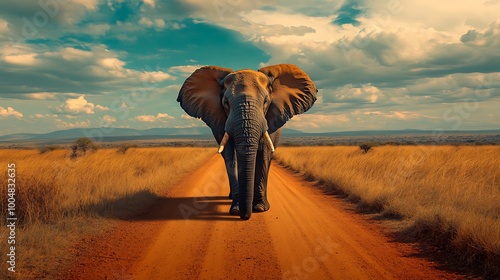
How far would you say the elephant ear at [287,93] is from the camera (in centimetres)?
995

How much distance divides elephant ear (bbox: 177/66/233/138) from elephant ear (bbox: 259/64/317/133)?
3.95ft

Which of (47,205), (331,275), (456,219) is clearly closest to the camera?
(331,275)

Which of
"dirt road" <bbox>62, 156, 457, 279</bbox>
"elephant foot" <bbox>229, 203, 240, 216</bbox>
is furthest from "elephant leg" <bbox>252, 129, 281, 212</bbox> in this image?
"elephant foot" <bbox>229, 203, 240, 216</bbox>

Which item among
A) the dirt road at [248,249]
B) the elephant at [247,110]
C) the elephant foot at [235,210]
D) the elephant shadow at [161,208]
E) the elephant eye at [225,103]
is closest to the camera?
the dirt road at [248,249]

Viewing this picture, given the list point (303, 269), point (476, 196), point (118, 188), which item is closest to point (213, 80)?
point (118, 188)

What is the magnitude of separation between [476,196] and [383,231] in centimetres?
311

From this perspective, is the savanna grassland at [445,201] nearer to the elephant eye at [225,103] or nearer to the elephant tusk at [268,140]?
the elephant tusk at [268,140]

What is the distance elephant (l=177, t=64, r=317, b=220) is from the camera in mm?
8219

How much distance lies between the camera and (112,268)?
5410mm

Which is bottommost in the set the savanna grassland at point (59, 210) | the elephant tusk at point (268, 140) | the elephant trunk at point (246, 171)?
the savanna grassland at point (59, 210)

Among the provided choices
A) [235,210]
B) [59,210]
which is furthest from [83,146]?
[235,210]

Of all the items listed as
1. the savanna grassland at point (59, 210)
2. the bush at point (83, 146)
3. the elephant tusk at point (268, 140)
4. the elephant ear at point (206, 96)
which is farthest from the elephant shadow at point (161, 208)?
the bush at point (83, 146)

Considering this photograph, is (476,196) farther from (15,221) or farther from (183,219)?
(15,221)

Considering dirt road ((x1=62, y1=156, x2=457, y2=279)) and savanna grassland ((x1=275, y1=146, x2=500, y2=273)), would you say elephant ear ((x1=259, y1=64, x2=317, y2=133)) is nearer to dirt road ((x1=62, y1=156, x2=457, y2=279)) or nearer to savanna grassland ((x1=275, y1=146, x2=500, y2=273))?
dirt road ((x1=62, y1=156, x2=457, y2=279))
